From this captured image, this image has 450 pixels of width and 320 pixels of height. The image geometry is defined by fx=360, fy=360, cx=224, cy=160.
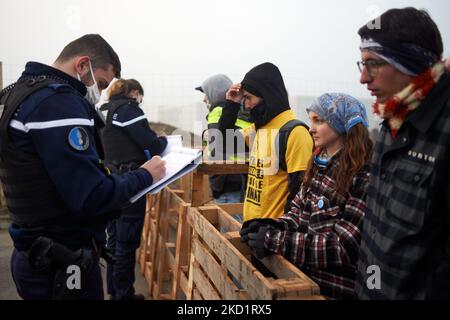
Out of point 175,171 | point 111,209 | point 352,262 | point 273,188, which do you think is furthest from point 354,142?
point 111,209

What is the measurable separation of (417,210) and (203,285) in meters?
1.29

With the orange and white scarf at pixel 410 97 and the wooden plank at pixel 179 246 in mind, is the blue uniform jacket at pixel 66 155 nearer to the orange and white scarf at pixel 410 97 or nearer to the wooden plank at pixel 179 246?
the orange and white scarf at pixel 410 97

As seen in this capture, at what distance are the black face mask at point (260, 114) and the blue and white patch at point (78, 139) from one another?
1.43m

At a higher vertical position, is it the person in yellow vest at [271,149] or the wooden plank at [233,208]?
the person in yellow vest at [271,149]

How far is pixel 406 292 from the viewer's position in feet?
4.23

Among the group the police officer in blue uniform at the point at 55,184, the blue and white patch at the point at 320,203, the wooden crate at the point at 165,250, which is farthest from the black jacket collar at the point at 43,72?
the wooden crate at the point at 165,250

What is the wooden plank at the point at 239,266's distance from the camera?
1.36 meters

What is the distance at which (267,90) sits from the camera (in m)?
2.76

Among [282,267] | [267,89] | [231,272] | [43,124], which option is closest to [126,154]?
[267,89]

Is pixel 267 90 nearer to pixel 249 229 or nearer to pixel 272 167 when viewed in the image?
pixel 272 167

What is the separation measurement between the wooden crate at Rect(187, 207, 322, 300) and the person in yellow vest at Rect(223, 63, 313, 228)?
363 millimetres

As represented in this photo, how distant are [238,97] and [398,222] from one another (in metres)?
2.42

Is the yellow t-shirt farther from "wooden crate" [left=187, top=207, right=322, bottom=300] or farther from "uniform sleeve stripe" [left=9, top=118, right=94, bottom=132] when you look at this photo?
"uniform sleeve stripe" [left=9, top=118, right=94, bottom=132]
